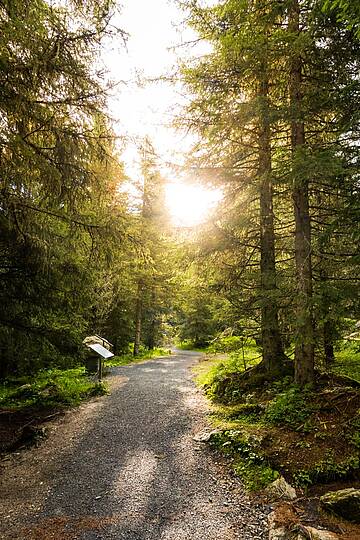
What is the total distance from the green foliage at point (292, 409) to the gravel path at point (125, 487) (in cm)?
143

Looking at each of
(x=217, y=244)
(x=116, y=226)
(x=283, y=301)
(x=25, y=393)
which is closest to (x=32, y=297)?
(x=116, y=226)

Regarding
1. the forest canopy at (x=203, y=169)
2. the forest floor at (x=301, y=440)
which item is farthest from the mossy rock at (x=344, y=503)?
the forest canopy at (x=203, y=169)

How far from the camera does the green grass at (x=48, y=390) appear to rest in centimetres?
873

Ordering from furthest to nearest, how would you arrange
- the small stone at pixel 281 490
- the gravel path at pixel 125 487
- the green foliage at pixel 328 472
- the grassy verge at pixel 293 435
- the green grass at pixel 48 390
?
1. the green grass at pixel 48 390
2. the grassy verge at pixel 293 435
3. the green foliage at pixel 328 472
4. the small stone at pixel 281 490
5. the gravel path at pixel 125 487

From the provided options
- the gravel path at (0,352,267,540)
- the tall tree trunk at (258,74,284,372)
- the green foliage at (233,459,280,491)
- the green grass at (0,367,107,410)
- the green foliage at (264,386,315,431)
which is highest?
the tall tree trunk at (258,74,284,372)

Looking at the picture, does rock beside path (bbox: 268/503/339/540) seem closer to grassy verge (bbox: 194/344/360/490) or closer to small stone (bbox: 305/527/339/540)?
small stone (bbox: 305/527/339/540)

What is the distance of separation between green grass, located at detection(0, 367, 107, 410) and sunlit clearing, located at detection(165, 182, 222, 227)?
559 cm

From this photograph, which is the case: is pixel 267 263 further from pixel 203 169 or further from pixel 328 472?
pixel 328 472

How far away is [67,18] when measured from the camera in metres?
5.45

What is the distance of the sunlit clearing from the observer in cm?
878

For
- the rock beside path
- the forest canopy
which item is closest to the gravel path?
the rock beside path

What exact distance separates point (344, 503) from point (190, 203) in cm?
705

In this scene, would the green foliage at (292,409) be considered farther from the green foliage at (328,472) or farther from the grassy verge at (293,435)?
the green foliage at (328,472)

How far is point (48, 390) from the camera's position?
9719mm
